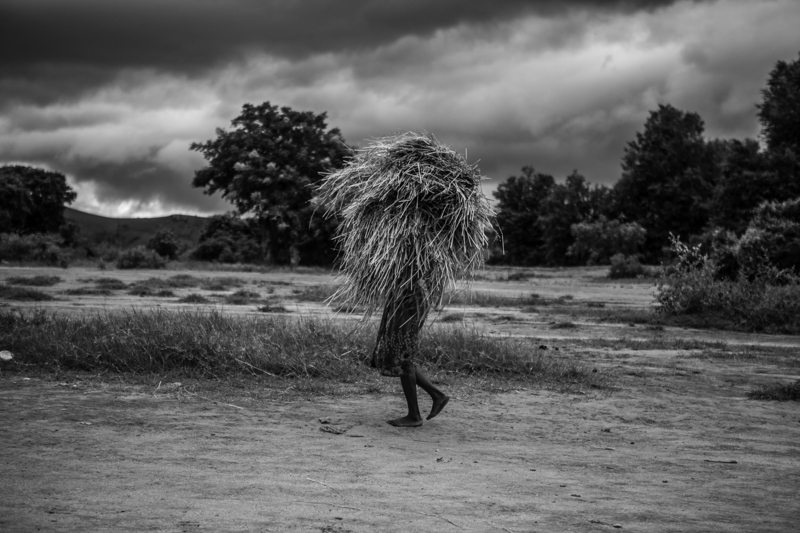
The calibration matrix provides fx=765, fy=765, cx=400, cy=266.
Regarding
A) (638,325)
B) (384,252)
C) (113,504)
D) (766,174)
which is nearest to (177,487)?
(113,504)

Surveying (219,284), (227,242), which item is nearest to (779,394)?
(219,284)

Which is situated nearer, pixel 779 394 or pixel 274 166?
pixel 779 394

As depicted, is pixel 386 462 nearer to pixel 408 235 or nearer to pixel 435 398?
pixel 435 398

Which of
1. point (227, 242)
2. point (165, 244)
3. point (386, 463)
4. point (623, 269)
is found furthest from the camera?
point (227, 242)

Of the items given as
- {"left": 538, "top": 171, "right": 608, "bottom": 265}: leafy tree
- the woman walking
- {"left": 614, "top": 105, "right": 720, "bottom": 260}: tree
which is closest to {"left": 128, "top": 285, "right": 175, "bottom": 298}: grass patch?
the woman walking

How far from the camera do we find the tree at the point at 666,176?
66.9 metres

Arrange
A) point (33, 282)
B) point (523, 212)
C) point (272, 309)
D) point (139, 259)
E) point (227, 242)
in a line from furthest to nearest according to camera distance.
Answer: point (523, 212)
point (227, 242)
point (139, 259)
point (33, 282)
point (272, 309)

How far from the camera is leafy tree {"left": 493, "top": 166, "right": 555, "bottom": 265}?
3393 inches

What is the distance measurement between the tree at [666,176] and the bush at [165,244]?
128ft

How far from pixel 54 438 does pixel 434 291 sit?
341cm

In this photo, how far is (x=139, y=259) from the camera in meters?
37.4

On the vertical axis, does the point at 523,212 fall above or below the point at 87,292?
above

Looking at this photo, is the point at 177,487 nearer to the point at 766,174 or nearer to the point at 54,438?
the point at 54,438

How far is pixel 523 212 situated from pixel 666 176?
21.8 metres
